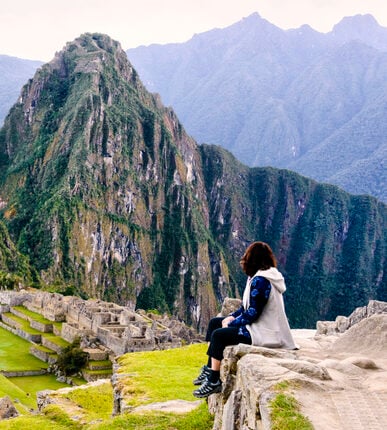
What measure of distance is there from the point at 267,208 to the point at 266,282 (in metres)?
190

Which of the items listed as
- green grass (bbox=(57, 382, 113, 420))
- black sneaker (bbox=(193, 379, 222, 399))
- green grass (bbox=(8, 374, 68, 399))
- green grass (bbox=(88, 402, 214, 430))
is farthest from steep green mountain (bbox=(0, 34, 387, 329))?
black sneaker (bbox=(193, 379, 222, 399))

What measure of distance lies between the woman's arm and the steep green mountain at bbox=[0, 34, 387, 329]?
3368 inches

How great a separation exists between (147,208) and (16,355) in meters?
102

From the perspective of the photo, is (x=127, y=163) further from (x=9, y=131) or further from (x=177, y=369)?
(x=177, y=369)

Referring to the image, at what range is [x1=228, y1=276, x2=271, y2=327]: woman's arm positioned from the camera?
8414 mm

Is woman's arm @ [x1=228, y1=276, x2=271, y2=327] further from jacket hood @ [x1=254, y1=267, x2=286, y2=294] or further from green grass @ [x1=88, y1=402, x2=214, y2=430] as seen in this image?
green grass @ [x1=88, y1=402, x2=214, y2=430]

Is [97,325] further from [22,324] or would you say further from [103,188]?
[103,188]

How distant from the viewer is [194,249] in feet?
473

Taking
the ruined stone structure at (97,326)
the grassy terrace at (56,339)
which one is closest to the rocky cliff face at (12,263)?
the ruined stone structure at (97,326)

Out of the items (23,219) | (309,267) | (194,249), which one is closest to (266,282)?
(23,219)

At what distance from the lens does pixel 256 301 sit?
845 centimetres

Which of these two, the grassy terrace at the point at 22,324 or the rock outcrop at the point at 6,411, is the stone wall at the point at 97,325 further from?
the rock outcrop at the point at 6,411

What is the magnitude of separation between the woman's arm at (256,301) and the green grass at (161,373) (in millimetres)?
3050

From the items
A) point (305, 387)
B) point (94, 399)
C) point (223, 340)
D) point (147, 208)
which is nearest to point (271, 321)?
point (223, 340)
